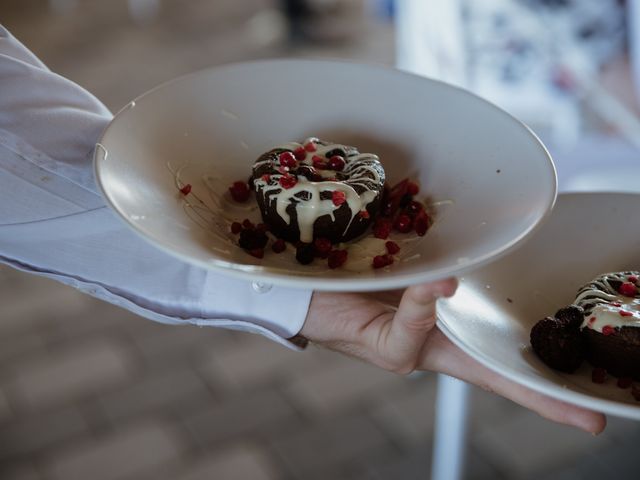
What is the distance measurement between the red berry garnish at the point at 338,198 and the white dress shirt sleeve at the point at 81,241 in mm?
140

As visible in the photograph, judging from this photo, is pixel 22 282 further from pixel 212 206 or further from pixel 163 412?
pixel 212 206

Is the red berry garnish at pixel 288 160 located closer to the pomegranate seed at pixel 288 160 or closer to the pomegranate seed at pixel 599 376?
the pomegranate seed at pixel 288 160

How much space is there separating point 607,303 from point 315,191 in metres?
0.36

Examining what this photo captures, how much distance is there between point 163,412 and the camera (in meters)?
1.97

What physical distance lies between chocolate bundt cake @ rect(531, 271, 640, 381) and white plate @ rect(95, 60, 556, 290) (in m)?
0.14

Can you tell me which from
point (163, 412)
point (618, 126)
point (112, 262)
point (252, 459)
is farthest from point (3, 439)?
point (618, 126)

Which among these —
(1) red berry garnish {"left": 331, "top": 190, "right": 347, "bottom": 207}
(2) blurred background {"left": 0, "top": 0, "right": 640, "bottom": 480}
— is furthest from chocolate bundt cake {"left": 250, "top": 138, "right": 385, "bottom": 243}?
(2) blurred background {"left": 0, "top": 0, "right": 640, "bottom": 480}

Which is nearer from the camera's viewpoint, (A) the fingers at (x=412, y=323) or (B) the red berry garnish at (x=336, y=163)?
(A) the fingers at (x=412, y=323)

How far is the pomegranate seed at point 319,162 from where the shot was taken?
0.98m

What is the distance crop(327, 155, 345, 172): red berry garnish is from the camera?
989mm

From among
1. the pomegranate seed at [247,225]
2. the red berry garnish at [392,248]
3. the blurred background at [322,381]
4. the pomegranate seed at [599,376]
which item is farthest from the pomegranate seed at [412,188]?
the blurred background at [322,381]

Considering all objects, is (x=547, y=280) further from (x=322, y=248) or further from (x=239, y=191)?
(x=239, y=191)

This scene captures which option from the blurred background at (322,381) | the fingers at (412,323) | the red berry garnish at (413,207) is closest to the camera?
the fingers at (412,323)

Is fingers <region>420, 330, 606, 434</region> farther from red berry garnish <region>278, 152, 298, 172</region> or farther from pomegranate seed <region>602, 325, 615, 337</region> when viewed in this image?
red berry garnish <region>278, 152, 298, 172</region>
